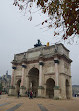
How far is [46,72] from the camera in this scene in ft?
72.8

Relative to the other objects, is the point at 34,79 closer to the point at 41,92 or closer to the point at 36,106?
the point at 41,92

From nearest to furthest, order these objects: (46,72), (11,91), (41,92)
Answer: (41,92)
(46,72)
(11,91)

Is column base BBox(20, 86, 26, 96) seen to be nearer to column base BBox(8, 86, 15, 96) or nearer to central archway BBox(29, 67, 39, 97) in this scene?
central archway BBox(29, 67, 39, 97)

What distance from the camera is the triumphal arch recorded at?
20.4m

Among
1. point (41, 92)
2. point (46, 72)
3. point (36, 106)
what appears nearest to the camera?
point (36, 106)

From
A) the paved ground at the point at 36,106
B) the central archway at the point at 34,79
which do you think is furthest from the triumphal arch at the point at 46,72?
the paved ground at the point at 36,106

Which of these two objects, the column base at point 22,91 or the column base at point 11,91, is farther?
the column base at point 11,91

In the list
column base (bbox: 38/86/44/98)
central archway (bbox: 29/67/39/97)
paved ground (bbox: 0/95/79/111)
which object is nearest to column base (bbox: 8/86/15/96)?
central archway (bbox: 29/67/39/97)

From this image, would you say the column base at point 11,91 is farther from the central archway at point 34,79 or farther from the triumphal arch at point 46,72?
the central archway at point 34,79

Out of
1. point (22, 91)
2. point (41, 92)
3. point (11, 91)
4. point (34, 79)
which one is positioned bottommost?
point (11, 91)

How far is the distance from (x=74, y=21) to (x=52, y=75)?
16.5 meters

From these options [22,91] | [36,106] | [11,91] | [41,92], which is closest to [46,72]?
[41,92]

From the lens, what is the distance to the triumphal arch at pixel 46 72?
20.4 meters

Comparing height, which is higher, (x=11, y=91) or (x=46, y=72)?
(x=46, y=72)
